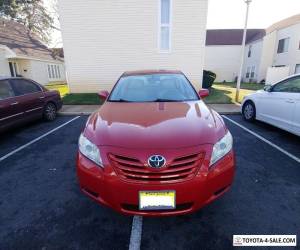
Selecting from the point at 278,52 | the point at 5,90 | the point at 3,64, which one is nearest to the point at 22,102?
the point at 5,90

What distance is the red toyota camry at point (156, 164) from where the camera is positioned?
1.87 metres

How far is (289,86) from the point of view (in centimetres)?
478

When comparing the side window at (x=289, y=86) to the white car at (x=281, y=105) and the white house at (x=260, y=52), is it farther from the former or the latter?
the white house at (x=260, y=52)

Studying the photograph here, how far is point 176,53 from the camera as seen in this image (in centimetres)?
1027

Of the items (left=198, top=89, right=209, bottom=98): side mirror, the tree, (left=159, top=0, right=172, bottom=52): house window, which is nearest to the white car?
(left=198, top=89, right=209, bottom=98): side mirror

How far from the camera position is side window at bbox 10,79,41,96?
17.9 ft

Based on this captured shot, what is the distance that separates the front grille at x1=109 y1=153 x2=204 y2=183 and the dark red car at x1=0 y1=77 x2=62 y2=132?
444 centimetres

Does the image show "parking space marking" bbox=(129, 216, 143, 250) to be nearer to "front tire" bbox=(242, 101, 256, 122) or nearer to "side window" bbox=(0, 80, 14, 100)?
"side window" bbox=(0, 80, 14, 100)

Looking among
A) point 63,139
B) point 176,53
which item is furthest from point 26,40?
point 63,139

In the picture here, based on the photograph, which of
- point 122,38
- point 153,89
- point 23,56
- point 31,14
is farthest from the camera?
point 31,14

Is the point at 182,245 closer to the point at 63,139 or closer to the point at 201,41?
the point at 63,139

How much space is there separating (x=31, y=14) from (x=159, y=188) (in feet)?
93.4

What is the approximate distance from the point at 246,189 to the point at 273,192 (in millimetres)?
347

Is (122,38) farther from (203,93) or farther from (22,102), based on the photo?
(203,93)
